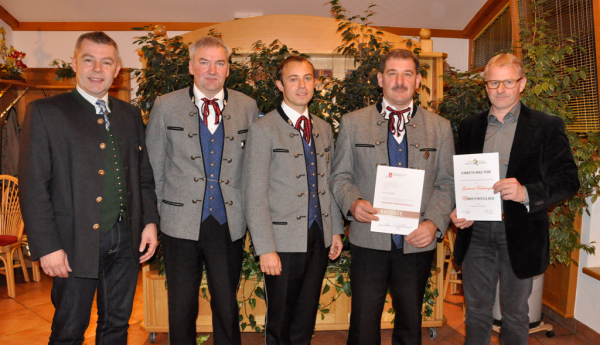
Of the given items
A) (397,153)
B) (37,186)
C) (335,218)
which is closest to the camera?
(37,186)

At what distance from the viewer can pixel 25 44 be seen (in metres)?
6.67

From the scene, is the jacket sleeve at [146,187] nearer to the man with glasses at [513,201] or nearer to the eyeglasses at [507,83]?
the man with glasses at [513,201]

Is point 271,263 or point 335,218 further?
point 335,218

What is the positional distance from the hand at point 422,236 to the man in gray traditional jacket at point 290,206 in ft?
1.35

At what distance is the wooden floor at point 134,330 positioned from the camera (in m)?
3.29

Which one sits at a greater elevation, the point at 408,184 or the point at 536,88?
the point at 536,88

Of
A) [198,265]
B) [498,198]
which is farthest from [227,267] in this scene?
[498,198]

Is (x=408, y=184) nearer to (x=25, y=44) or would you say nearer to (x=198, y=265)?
(x=198, y=265)

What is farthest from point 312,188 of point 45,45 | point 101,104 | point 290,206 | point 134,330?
point 45,45

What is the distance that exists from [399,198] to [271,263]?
2.35ft

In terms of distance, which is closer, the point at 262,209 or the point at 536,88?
the point at 262,209

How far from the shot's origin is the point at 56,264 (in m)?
1.88

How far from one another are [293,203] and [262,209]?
0.54ft

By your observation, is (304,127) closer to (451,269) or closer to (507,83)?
(507,83)
